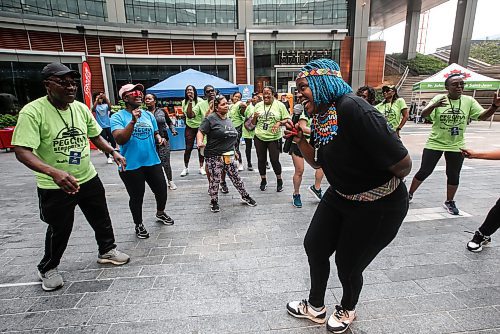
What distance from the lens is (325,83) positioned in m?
1.67

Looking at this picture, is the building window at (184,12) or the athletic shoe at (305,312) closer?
the athletic shoe at (305,312)

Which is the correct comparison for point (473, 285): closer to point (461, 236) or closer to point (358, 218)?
point (461, 236)

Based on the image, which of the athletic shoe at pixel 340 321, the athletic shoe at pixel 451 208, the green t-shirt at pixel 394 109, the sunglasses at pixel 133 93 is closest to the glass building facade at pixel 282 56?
the green t-shirt at pixel 394 109

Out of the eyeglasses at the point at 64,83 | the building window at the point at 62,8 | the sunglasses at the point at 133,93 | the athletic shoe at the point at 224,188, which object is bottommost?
the athletic shoe at the point at 224,188

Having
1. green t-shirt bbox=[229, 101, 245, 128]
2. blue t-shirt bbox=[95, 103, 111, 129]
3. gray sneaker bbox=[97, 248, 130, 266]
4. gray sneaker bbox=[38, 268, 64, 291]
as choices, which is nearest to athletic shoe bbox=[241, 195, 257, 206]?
gray sneaker bbox=[97, 248, 130, 266]

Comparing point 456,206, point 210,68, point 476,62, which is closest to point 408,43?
point 476,62

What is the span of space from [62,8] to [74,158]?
1993 centimetres

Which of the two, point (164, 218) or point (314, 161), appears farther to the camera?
point (164, 218)

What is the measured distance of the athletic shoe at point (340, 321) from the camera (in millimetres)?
2051

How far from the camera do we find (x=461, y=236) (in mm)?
3475

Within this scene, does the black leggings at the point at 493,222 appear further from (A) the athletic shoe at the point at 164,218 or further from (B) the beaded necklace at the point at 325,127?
(A) the athletic shoe at the point at 164,218

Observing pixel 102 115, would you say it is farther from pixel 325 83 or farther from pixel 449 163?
pixel 449 163

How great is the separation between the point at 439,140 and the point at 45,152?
4683 mm

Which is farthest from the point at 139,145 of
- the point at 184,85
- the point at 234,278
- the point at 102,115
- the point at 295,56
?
the point at 295,56
